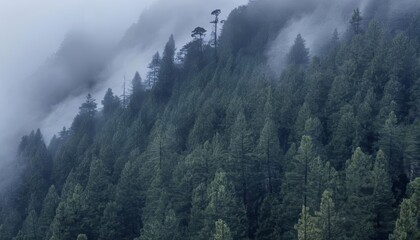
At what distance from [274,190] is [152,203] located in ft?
46.2

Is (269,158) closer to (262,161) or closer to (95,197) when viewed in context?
(262,161)

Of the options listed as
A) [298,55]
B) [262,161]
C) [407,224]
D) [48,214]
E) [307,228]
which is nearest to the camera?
[407,224]

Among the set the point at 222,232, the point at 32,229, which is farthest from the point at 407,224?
the point at 32,229

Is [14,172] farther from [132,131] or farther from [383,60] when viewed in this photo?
[383,60]

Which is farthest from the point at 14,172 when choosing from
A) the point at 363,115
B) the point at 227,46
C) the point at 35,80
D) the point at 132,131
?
the point at 35,80

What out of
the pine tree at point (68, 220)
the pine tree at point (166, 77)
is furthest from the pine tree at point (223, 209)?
the pine tree at point (166, 77)

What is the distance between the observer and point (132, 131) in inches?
3807

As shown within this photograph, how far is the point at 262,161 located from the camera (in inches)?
2630

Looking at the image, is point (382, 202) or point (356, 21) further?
point (356, 21)

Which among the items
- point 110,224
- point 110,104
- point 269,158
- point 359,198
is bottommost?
point 110,224

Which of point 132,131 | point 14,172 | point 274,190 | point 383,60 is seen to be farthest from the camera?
point 14,172

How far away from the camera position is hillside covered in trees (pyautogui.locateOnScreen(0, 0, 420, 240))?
56562 millimetres

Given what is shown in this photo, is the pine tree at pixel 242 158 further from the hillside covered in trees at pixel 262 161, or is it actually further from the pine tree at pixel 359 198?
the pine tree at pixel 359 198

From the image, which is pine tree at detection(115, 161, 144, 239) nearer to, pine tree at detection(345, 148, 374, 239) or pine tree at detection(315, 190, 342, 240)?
pine tree at detection(315, 190, 342, 240)
